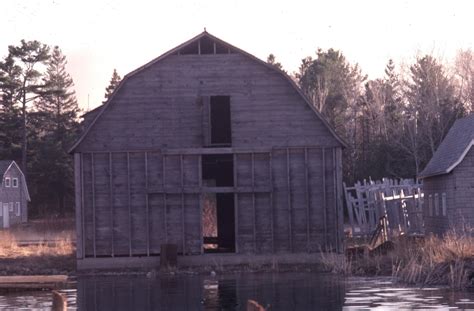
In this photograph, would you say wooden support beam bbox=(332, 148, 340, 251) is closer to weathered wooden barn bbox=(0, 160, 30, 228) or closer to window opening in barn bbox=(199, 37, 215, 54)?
window opening in barn bbox=(199, 37, 215, 54)

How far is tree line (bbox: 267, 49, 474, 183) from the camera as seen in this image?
253 ft

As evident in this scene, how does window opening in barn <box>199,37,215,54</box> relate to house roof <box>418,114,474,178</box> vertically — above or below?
above

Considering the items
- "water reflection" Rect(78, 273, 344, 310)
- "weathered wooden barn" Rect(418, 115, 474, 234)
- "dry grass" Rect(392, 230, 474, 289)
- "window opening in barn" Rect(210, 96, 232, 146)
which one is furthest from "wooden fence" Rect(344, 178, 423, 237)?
"dry grass" Rect(392, 230, 474, 289)

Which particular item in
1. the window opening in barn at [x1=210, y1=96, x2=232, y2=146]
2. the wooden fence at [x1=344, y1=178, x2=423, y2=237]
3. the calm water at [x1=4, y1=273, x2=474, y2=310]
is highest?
the window opening in barn at [x1=210, y1=96, x2=232, y2=146]

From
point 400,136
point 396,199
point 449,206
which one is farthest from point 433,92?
point 449,206

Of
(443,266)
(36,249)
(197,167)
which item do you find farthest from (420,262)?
(36,249)

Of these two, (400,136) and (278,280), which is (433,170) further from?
(400,136)

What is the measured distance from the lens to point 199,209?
41.4 metres

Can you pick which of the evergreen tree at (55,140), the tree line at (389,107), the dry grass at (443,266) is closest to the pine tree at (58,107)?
the evergreen tree at (55,140)

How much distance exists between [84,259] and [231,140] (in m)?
6.97

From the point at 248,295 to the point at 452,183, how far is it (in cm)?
1525

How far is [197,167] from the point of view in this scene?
41312 mm

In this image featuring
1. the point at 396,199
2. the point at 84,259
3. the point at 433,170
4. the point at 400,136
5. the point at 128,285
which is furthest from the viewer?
the point at 400,136

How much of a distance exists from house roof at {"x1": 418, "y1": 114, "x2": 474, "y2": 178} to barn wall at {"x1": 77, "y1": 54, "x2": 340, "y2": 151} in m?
4.82
